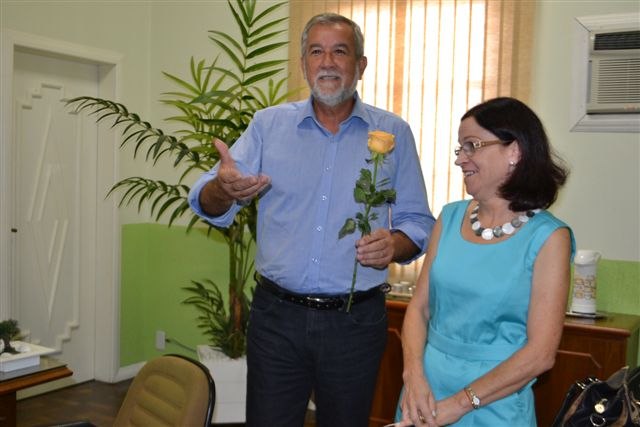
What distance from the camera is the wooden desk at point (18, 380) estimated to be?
256cm

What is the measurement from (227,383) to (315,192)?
221 cm

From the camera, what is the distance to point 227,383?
412 centimetres

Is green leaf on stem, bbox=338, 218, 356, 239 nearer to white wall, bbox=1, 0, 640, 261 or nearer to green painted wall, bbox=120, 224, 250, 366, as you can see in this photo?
white wall, bbox=1, 0, 640, 261

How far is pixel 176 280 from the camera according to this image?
5160mm

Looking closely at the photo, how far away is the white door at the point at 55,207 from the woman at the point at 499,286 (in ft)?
10.6

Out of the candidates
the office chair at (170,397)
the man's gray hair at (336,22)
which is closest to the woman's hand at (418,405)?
the office chair at (170,397)

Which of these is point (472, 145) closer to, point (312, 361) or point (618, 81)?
point (312, 361)

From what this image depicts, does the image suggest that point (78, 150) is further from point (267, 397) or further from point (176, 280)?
point (267, 397)

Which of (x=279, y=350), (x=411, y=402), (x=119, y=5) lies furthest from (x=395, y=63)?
(x=411, y=402)

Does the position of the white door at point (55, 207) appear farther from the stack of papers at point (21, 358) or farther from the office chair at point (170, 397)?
the office chair at point (170, 397)

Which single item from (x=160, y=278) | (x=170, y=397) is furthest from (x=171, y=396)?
(x=160, y=278)

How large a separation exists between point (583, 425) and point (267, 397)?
973 mm

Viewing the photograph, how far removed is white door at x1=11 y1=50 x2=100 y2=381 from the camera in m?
4.54

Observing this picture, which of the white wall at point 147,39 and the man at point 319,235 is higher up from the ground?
the white wall at point 147,39
